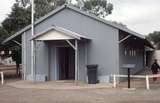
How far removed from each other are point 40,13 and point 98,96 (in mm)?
34995

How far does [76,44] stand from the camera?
2212 centimetres

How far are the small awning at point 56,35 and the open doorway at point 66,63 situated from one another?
8.56 ft

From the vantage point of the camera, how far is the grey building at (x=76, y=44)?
2328cm

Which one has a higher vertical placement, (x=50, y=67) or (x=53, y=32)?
(x=53, y=32)

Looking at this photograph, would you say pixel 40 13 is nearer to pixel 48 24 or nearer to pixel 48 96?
pixel 48 24

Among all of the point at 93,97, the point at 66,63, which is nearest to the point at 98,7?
the point at 66,63

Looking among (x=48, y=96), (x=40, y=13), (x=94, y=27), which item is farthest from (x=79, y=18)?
(x=40, y=13)

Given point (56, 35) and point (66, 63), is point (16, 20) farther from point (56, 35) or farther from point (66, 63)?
point (56, 35)

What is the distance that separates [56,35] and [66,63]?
4837 millimetres

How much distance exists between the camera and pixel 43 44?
83.9 feet

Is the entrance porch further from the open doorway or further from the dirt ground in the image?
the dirt ground

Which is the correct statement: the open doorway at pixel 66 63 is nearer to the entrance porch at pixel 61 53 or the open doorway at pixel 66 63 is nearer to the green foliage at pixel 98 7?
the entrance porch at pixel 61 53

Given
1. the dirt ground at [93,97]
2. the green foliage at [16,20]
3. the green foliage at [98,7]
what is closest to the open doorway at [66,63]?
the dirt ground at [93,97]

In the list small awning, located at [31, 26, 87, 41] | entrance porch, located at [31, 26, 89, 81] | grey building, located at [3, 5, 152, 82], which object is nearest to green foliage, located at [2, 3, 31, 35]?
grey building, located at [3, 5, 152, 82]
